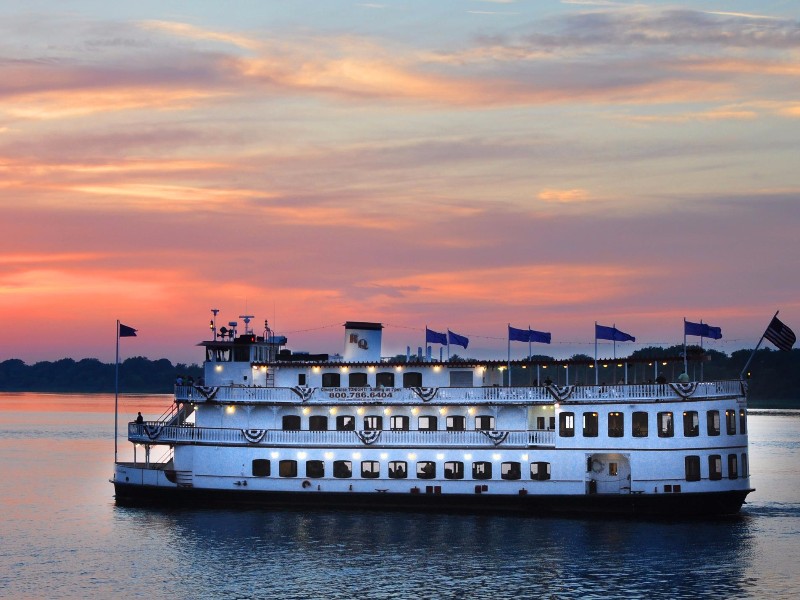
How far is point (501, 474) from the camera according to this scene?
5697 cm

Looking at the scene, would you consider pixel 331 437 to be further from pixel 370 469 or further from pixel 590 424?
pixel 590 424

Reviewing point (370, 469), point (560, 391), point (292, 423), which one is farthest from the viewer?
point (292, 423)

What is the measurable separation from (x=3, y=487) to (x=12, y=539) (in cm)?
2712

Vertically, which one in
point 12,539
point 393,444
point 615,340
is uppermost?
Answer: point 615,340

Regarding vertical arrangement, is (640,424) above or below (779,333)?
below

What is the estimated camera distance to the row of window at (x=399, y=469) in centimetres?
5672

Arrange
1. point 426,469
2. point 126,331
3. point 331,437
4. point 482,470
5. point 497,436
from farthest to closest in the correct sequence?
point 126,331 → point 331,437 → point 426,469 → point 482,470 → point 497,436

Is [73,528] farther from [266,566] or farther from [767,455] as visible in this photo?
[767,455]

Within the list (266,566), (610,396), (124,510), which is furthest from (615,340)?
(124,510)

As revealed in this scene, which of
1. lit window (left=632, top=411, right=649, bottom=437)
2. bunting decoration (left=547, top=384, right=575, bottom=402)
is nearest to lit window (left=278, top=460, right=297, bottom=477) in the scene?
bunting decoration (left=547, top=384, right=575, bottom=402)

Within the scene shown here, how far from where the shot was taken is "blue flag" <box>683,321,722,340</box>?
187 feet

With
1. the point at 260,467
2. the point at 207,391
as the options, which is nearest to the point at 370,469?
the point at 260,467

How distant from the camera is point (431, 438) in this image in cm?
5769

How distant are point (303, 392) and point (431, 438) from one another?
7124 millimetres
